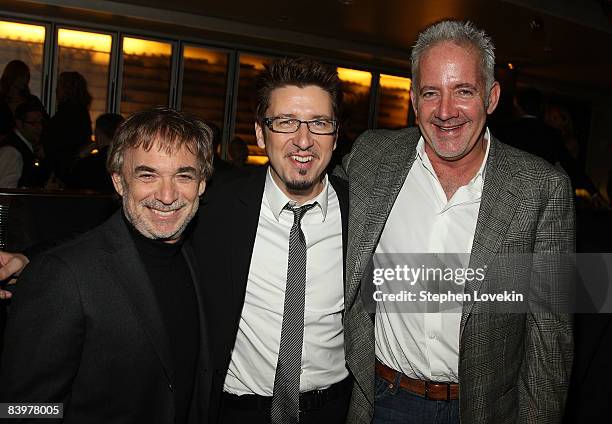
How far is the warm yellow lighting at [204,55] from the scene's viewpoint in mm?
8547

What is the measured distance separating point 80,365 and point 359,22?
6788 millimetres

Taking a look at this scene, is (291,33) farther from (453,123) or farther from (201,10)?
(453,123)

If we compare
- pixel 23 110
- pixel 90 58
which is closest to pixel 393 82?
pixel 90 58

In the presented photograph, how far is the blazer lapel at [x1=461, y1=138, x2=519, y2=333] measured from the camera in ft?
6.17

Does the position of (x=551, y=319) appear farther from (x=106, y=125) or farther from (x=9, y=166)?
(x=106, y=125)

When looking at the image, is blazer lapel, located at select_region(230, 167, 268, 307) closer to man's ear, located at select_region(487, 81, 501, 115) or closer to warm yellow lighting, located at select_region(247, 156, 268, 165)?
man's ear, located at select_region(487, 81, 501, 115)

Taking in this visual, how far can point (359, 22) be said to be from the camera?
7.57m

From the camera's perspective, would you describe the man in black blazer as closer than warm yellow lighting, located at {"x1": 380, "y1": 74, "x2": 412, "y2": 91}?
Yes

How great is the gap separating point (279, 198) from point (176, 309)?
0.54 m

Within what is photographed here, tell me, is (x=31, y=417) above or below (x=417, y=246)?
below

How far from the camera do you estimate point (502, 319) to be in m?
1.93

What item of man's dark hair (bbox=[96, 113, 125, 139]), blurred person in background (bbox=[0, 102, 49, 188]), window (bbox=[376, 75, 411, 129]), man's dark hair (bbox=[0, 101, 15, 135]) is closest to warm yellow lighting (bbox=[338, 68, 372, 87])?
window (bbox=[376, 75, 411, 129])

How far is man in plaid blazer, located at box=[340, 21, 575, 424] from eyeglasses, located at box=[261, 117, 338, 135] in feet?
0.87

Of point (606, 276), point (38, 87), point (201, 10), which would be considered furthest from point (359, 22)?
point (606, 276)
